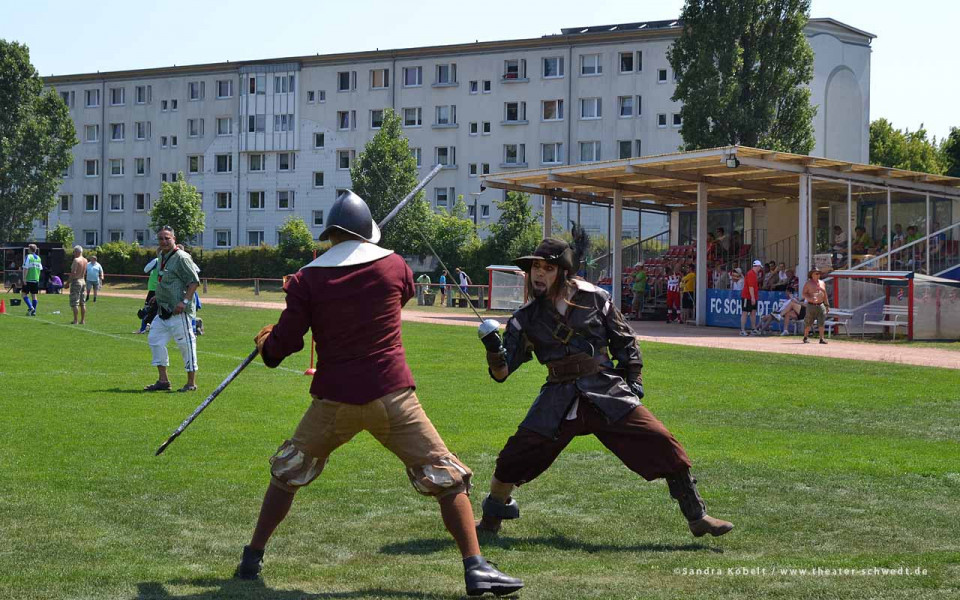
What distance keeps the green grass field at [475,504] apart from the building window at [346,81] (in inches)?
2403

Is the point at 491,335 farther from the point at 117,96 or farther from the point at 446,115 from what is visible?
the point at 117,96

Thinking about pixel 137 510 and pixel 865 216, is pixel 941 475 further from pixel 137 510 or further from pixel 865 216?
pixel 865 216

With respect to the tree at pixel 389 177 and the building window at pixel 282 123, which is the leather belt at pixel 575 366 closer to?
the tree at pixel 389 177

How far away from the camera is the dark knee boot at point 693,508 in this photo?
235 inches

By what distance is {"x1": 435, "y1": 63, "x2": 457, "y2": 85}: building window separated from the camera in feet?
229

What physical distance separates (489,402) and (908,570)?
24.5ft

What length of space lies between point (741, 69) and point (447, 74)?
2765cm

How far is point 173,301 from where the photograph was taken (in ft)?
A: 40.4

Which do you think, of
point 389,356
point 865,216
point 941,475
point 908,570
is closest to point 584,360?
point 389,356

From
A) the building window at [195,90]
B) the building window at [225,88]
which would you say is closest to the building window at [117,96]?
the building window at [195,90]

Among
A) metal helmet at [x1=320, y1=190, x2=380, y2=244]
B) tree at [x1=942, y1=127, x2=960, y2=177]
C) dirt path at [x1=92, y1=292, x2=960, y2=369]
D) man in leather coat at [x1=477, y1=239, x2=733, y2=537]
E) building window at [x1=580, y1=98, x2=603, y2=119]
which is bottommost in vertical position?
dirt path at [x1=92, y1=292, x2=960, y2=369]

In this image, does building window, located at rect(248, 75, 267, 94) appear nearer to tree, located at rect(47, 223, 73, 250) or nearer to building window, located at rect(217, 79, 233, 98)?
building window, located at rect(217, 79, 233, 98)

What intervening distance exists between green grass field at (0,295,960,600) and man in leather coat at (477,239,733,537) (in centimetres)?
39

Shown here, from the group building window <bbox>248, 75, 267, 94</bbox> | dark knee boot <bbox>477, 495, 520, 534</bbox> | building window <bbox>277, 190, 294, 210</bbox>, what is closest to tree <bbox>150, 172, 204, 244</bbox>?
building window <bbox>277, 190, 294, 210</bbox>
